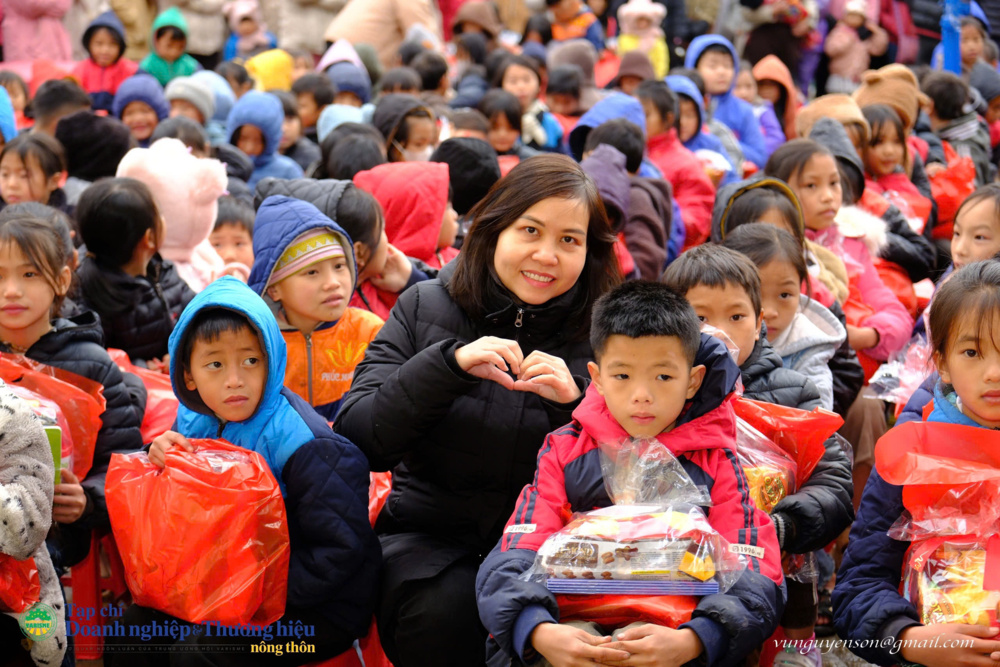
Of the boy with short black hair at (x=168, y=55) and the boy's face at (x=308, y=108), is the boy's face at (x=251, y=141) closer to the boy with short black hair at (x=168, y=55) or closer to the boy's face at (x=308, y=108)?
the boy's face at (x=308, y=108)

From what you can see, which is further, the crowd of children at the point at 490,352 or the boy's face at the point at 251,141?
the boy's face at the point at 251,141

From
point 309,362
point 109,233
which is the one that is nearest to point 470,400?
point 309,362

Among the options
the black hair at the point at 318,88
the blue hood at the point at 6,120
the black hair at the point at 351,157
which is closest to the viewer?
the black hair at the point at 351,157

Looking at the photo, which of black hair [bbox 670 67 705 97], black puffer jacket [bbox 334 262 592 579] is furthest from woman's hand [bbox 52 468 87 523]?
black hair [bbox 670 67 705 97]

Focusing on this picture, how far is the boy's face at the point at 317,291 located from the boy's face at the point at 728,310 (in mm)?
1180

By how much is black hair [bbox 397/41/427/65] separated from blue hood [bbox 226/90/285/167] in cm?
270

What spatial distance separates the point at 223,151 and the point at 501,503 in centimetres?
427

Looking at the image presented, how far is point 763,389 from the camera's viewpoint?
3.14m

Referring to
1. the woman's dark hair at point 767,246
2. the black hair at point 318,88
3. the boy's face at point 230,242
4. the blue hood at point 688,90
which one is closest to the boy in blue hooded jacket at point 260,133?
the black hair at point 318,88

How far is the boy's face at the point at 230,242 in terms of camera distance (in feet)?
16.3

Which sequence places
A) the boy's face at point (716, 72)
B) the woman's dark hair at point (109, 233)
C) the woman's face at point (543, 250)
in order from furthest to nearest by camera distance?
the boy's face at point (716, 72) → the woman's dark hair at point (109, 233) → the woman's face at point (543, 250)

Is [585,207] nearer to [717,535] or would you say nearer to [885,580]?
[717,535]

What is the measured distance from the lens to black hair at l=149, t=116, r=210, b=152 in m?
6.07

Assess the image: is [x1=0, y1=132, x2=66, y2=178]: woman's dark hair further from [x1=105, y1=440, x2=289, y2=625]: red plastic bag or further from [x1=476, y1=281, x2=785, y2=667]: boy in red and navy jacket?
[x1=476, y1=281, x2=785, y2=667]: boy in red and navy jacket
